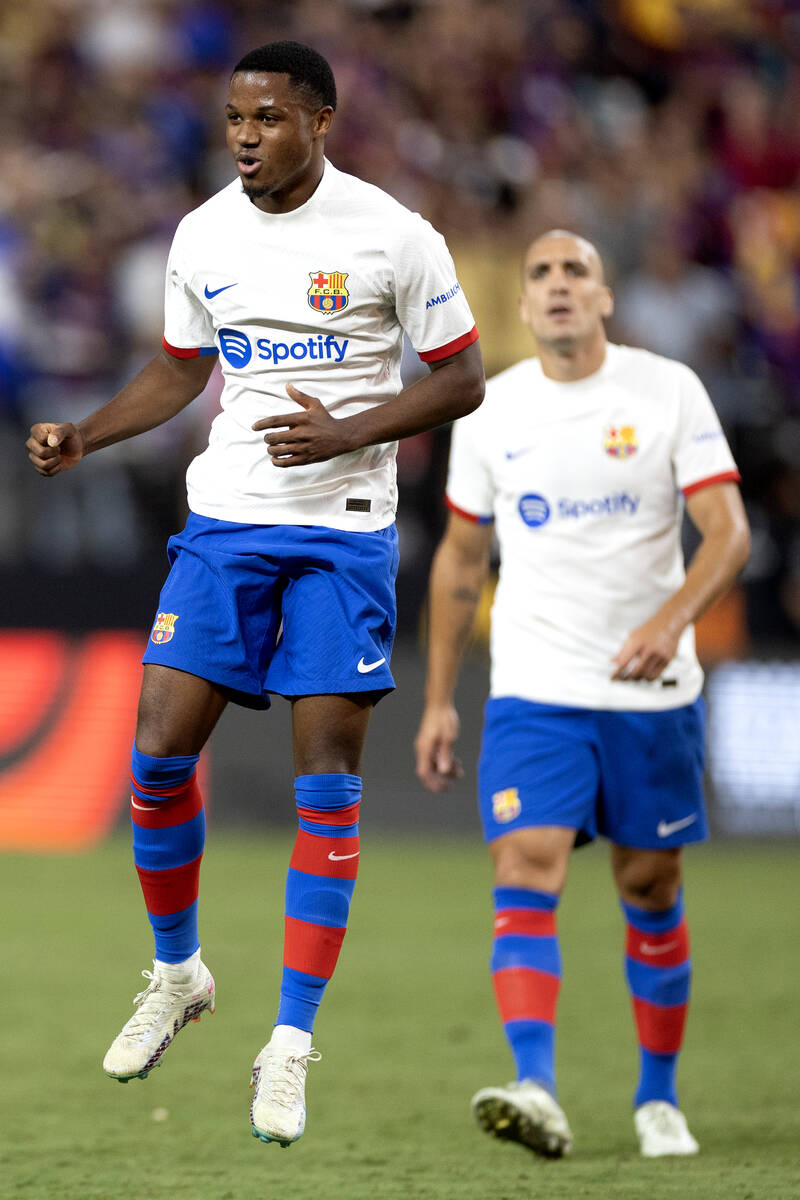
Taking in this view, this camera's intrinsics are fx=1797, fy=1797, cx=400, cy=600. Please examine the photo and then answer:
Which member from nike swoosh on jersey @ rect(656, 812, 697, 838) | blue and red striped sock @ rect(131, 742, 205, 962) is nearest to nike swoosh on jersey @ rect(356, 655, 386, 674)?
blue and red striped sock @ rect(131, 742, 205, 962)

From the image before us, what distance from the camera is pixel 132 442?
10508 mm

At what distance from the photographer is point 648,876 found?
18.7 ft

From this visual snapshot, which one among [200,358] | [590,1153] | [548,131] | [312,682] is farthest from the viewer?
[548,131]

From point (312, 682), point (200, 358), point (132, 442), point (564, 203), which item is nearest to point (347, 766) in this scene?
point (312, 682)

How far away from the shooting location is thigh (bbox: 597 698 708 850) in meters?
5.55

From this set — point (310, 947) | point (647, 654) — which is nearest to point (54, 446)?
point (310, 947)

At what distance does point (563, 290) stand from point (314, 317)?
5.33ft

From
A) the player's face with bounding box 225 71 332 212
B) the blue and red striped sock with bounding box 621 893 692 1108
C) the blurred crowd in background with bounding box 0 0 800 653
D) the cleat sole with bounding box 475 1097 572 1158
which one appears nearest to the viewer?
the player's face with bounding box 225 71 332 212

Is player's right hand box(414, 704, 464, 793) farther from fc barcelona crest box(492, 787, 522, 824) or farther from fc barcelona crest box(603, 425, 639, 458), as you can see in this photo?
fc barcelona crest box(603, 425, 639, 458)

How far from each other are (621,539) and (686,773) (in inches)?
30.1

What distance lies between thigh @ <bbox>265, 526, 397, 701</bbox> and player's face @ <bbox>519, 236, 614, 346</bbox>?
1585mm

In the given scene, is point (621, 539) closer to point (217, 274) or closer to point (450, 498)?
point (450, 498)

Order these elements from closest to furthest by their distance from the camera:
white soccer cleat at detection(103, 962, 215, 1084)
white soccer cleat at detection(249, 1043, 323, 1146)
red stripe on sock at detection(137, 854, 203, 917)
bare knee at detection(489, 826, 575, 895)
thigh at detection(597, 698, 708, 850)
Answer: white soccer cleat at detection(249, 1043, 323, 1146)
white soccer cleat at detection(103, 962, 215, 1084)
red stripe on sock at detection(137, 854, 203, 917)
bare knee at detection(489, 826, 575, 895)
thigh at detection(597, 698, 708, 850)

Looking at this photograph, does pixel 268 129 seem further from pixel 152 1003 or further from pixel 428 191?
pixel 428 191
